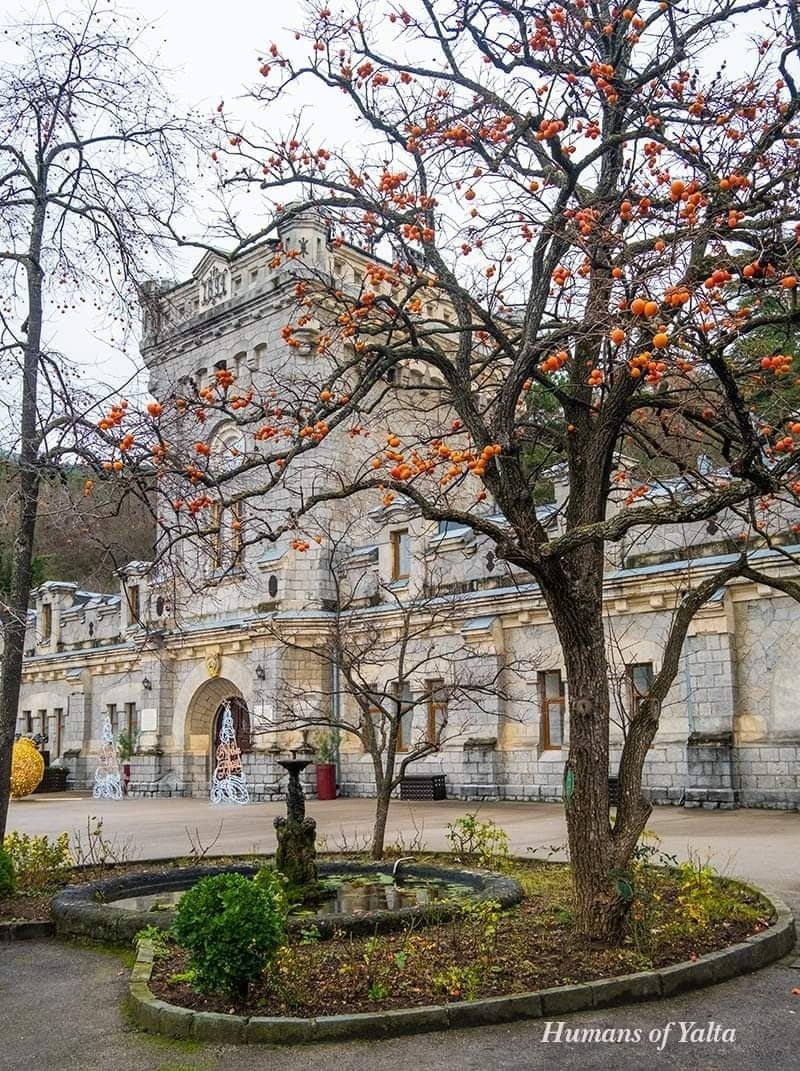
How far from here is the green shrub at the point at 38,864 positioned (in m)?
10.7

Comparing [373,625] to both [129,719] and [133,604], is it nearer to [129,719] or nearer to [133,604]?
[133,604]

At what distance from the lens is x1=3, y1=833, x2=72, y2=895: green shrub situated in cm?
1068

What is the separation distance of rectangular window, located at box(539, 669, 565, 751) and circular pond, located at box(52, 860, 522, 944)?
1043 centimetres

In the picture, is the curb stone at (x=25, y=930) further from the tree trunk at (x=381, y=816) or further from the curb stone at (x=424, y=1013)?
the tree trunk at (x=381, y=816)

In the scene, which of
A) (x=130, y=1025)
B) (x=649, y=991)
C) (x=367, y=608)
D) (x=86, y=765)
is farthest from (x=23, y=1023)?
(x=86, y=765)

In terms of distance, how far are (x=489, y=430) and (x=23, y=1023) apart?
5.35m

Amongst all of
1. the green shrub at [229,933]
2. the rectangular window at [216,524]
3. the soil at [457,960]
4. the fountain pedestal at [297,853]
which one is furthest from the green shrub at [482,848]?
the green shrub at [229,933]

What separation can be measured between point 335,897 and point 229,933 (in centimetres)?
407

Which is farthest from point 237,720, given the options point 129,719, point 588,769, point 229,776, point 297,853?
point 588,769

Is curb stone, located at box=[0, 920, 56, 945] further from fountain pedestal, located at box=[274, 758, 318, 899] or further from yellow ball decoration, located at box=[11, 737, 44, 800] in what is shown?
yellow ball decoration, located at box=[11, 737, 44, 800]

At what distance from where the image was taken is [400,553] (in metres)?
25.1

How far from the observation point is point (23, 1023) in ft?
21.0

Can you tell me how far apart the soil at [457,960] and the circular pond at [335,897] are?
0.18 metres

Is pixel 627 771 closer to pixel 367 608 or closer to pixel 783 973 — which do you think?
pixel 783 973
